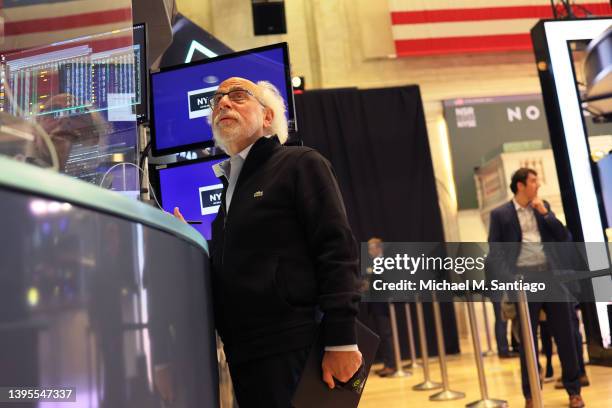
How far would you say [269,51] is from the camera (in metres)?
2.53

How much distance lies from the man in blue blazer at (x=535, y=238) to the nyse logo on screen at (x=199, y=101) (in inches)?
65.8

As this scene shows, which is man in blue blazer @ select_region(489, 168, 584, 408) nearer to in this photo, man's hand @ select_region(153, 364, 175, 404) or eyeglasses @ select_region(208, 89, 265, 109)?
eyeglasses @ select_region(208, 89, 265, 109)

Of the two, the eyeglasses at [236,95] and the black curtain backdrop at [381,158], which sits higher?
the black curtain backdrop at [381,158]

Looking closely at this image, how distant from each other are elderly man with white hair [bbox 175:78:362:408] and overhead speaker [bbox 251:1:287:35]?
8.05 metres

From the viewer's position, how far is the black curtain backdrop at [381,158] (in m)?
8.62

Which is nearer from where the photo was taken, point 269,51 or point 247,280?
point 247,280

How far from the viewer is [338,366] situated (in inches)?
52.2

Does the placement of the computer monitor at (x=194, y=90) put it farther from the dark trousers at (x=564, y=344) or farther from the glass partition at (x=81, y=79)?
the dark trousers at (x=564, y=344)

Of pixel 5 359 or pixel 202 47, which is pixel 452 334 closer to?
pixel 202 47

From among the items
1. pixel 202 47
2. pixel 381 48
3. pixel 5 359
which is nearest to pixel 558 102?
pixel 202 47

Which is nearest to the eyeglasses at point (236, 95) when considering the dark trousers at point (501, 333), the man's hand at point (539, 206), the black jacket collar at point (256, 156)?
the black jacket collar at point (256, 156)

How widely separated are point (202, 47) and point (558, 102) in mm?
2435

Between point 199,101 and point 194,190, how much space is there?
0.37 meters

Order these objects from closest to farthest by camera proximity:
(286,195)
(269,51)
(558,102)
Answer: (286,195)
(269,51)
(558,102)
